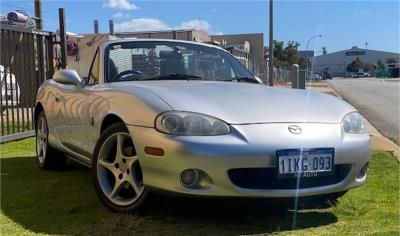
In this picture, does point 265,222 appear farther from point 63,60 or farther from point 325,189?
point 63,60

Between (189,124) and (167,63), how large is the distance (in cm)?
156

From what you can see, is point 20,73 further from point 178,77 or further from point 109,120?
point 109,120

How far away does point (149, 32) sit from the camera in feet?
117

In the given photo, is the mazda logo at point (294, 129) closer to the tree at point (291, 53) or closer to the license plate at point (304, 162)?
the license plate at point (304, 162)

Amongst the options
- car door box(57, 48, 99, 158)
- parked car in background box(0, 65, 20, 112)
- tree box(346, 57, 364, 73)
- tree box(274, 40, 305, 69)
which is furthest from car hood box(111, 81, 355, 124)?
tree box(346, 57, 364, 73)

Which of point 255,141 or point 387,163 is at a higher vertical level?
point 255,141

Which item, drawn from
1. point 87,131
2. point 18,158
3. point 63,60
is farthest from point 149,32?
point 87,131

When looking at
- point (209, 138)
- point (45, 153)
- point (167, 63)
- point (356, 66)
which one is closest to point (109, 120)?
point (167, 63)

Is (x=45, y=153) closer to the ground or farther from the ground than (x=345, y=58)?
closer to the ground

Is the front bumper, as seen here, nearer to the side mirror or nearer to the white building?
the side mirror

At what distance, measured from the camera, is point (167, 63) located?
16.3 ft

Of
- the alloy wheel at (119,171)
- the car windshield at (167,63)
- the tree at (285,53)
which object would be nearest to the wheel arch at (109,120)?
the alloy wheel at (119,171)

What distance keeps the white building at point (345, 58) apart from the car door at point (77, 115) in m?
161

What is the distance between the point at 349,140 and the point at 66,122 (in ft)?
9.00
